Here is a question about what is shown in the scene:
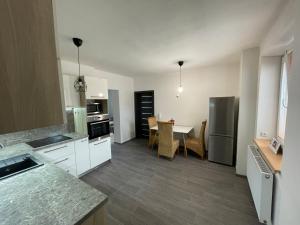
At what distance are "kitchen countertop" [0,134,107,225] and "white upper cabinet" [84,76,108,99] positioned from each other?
6.67 ft

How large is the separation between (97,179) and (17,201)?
194cm

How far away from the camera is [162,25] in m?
1.62

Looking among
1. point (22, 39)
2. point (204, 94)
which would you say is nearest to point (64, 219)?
point (22, 39)

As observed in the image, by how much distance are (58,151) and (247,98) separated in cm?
356

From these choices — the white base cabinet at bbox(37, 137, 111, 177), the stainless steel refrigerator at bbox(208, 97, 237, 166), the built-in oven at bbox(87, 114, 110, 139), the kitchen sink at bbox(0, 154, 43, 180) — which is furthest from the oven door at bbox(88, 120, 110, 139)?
the stainless steel refrigerator at bbox(208, 97, 237, 166)

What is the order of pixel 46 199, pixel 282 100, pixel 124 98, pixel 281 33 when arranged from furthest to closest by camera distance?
pixel 124 98 < pixel 282 100 < pixel 281 33 < pixel 46 199

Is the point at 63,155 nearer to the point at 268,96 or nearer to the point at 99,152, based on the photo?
the point at 99,152

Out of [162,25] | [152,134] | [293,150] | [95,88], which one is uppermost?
[162,25]

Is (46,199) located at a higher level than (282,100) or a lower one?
lower

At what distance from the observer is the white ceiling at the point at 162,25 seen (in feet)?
4.22

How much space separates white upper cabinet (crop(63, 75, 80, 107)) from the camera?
275 centimetres

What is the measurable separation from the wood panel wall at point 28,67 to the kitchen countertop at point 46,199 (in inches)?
23.1

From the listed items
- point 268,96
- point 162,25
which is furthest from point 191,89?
point 162,25

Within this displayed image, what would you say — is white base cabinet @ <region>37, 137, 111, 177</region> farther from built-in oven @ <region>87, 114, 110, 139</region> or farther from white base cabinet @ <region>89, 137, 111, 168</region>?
built-in oven @ <region>87, 114, 110, 139</region>
